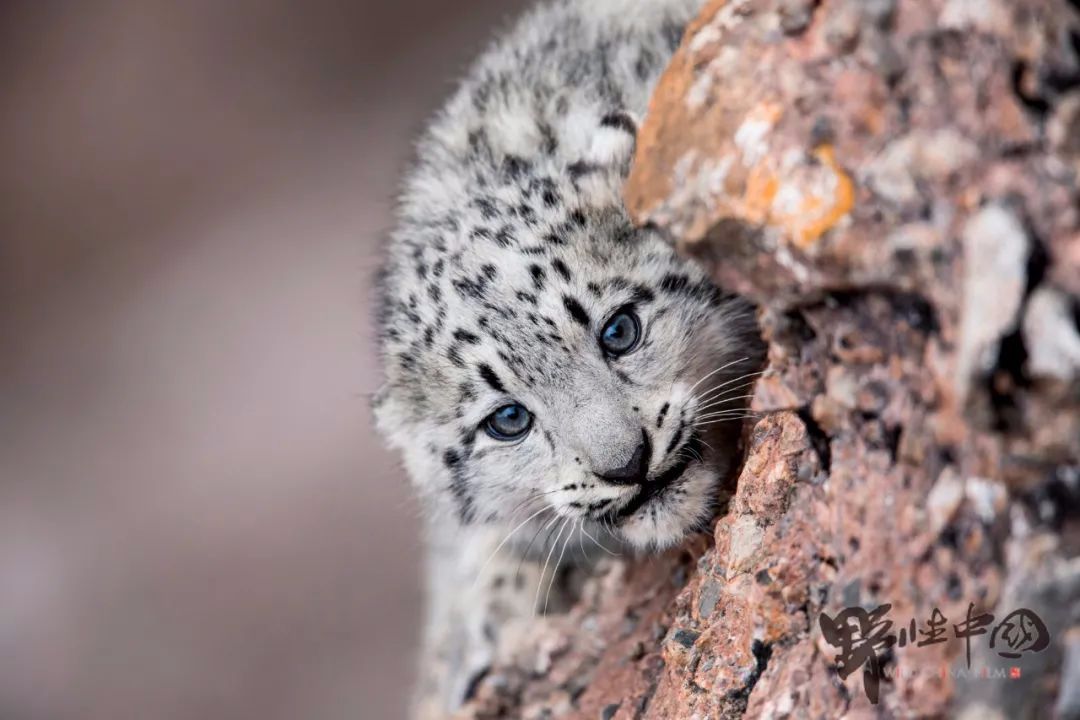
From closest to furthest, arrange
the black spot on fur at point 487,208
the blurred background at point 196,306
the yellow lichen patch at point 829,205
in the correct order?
the yellow lichen patch at point 829,205 < the black spot on fur at point 487,208 < the blurred background at point 196,306

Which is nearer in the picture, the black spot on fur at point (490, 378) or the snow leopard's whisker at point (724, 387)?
the snow leopard's whisker at point (724, 387)

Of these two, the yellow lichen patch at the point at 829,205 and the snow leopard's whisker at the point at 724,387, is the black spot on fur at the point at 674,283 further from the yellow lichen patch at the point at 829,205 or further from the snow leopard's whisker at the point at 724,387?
the yellow lichen patch at the point at 829,205

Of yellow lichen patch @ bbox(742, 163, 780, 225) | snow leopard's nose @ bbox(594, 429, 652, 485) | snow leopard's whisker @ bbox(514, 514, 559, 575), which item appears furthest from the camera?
snow leopard's whisker @ bbox(514, 514, 559, 575)

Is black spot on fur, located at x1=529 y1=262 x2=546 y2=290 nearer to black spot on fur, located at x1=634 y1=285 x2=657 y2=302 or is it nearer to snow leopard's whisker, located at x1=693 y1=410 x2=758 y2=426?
black spot on fur, located at x1=634 y1=285 x2=657 y2=302

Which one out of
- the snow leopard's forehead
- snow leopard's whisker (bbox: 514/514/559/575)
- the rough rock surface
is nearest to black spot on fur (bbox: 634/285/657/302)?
the snow leopard's forehead

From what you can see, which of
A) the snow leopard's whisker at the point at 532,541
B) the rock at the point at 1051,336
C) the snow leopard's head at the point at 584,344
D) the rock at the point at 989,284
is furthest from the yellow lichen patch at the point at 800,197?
the snow leopard's whisker at the point at 532,541

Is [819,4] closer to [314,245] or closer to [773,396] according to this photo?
[773,396]

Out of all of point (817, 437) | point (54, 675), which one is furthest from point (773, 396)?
point (54, 675)

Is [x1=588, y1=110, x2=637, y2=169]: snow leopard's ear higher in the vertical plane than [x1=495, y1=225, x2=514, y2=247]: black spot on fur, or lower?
higher
